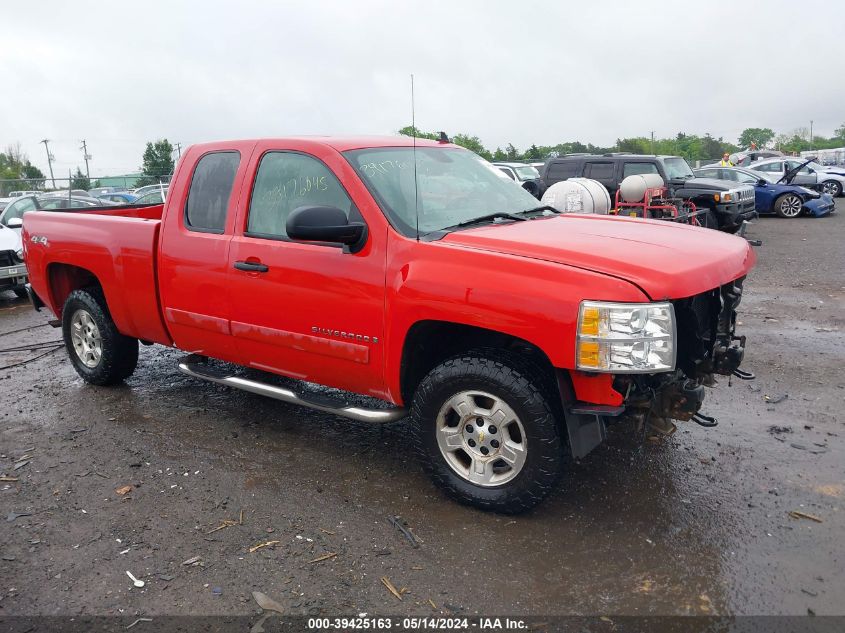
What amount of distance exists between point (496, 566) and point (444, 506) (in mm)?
619

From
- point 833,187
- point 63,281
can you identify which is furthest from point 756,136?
point 63,281

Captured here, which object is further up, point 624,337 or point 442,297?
point 442,297

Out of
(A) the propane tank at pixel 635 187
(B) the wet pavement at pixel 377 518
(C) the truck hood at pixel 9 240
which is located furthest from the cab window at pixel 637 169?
(C) the truck hood at pixel 9 240

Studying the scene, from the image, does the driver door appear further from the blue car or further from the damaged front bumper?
the blue car

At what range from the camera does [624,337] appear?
3230mm

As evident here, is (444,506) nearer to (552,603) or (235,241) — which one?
(552,603)

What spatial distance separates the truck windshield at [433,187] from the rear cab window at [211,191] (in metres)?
0.96

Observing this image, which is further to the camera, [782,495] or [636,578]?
[782,495]

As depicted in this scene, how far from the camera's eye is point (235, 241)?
4559mm

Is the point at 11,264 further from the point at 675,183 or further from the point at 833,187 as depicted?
the point at 833,187

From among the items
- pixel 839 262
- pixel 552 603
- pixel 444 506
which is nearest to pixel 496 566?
pixel 552 603

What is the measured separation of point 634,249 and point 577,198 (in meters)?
8.38

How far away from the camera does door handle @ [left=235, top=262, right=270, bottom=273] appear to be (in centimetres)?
438

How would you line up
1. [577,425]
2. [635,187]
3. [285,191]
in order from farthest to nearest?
[635,187]
[285,191]
[577,425]
